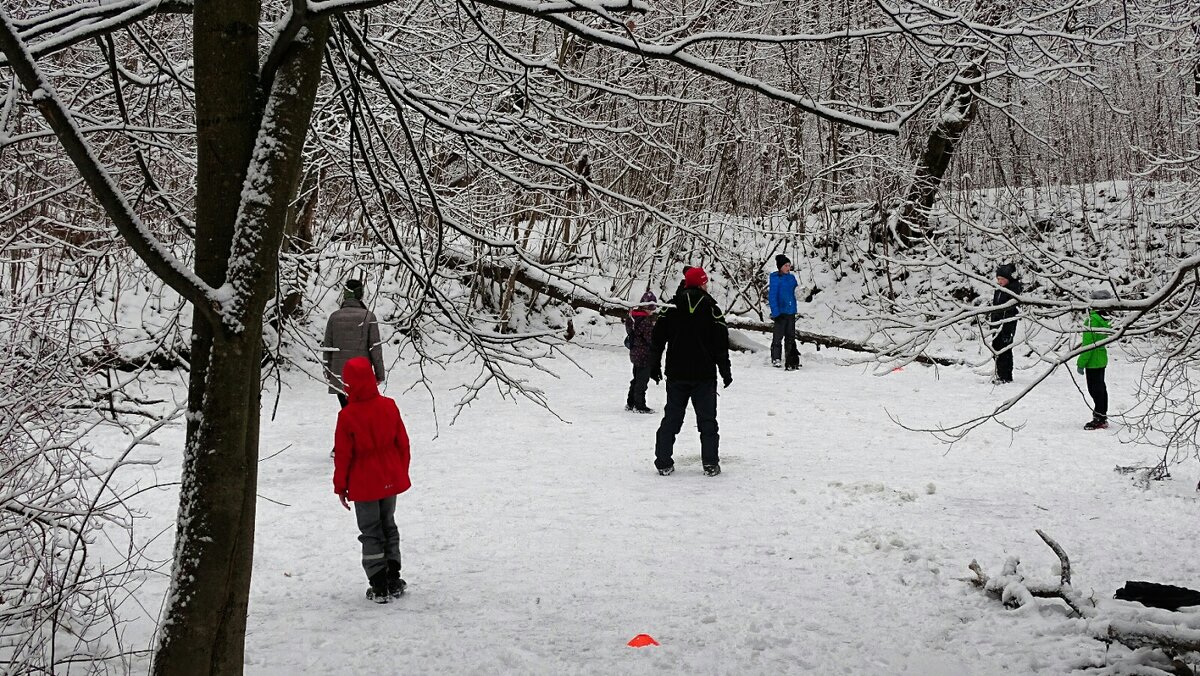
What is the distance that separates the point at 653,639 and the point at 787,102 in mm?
3225

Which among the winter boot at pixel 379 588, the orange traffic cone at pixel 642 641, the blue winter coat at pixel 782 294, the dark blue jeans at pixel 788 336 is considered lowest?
the orange traffic cone at pixel 642 641

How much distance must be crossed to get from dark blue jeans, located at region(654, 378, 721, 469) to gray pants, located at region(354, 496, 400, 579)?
12.8 ft

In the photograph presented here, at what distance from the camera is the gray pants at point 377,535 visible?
616cm

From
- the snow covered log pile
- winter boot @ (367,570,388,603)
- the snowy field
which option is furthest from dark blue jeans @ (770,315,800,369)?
winter boot @ (367,570,388,603)

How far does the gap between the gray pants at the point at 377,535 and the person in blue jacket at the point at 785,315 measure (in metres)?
13.1

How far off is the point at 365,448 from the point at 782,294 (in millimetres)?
13393

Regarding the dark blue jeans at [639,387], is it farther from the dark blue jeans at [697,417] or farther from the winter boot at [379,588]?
the winter boot at [379,588]

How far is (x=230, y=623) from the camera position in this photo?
11.1 ft

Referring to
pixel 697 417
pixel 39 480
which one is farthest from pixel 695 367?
pixel 39 480

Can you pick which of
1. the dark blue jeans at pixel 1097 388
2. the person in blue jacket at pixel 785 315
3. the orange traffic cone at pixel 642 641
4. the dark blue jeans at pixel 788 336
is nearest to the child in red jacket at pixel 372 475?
the orange traffic cone at pixel 642 641

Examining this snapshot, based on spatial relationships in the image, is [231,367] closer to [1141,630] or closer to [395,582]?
[395,582]

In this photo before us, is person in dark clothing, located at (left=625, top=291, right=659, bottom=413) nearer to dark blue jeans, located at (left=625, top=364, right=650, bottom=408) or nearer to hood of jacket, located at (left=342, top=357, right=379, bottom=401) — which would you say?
dark blue jeans, located at (left=625, top=364, right=650, bottom=408)

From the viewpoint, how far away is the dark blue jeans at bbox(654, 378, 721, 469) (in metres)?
9.59

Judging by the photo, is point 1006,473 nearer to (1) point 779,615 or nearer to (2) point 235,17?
(1) point 779,615
